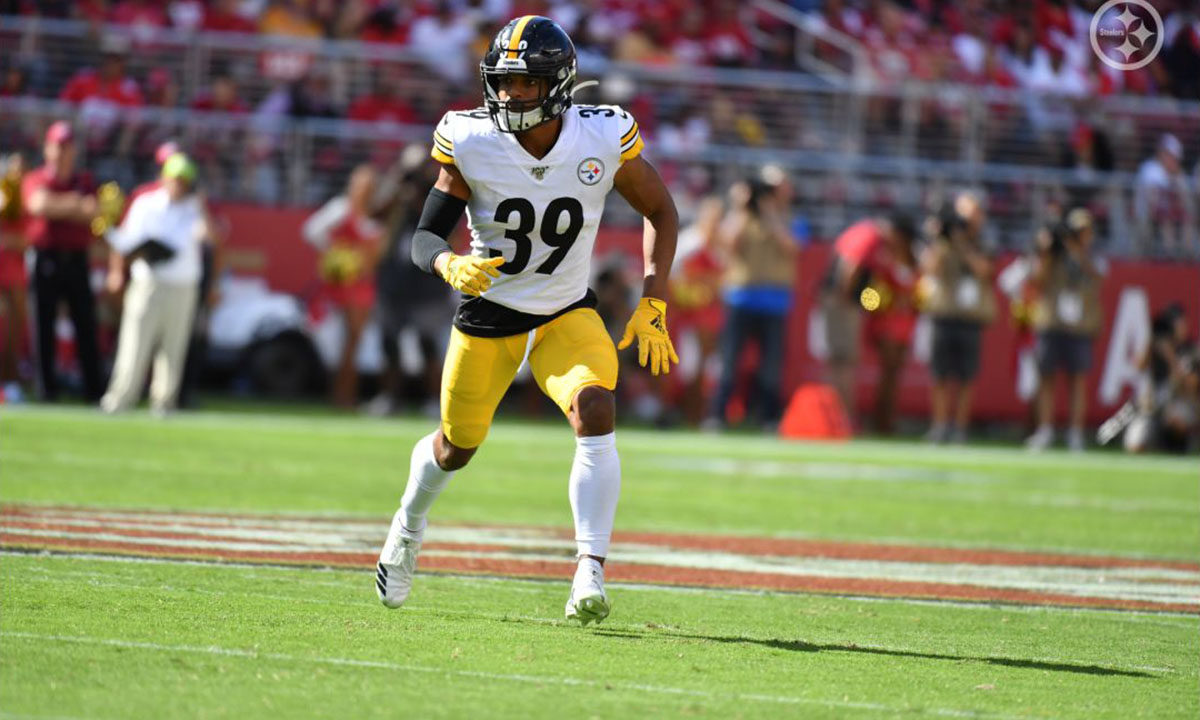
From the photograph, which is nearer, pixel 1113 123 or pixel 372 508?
pixel 372 508

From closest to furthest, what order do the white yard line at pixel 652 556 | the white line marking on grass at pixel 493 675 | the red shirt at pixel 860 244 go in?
the white line marking on grass at pixel 493 675, the white yard line at pixel 652 556, the red shirt at pixel 860 244

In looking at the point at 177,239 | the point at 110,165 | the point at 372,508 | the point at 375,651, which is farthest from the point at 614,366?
the point at 110,165

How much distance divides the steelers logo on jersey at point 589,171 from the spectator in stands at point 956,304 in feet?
36.1

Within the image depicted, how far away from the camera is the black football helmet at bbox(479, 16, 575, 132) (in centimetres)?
609

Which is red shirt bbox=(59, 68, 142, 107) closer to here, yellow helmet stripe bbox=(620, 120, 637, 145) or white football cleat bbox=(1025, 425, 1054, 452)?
white football cleat bbox=(1025, 425, 1054, 452)

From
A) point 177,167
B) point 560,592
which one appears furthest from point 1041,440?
point 560,592

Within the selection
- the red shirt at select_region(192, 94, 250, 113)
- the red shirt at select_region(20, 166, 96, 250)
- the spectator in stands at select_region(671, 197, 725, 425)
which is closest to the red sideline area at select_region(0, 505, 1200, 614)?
the red shirt at select_region(20, 166, 96, 250)

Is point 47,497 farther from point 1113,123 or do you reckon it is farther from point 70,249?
point 1113,123

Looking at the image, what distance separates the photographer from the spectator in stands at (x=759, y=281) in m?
16.5

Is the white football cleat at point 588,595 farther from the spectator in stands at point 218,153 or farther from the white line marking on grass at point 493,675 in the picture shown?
the spectator in stands at point 218,153

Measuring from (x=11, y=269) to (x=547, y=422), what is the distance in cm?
493

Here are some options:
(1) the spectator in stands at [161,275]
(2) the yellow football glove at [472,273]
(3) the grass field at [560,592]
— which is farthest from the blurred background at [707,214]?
(2) the yellow football glove at [472,273]

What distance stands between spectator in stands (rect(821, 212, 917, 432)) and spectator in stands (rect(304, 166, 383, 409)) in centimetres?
415

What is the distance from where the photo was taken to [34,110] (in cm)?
1767
